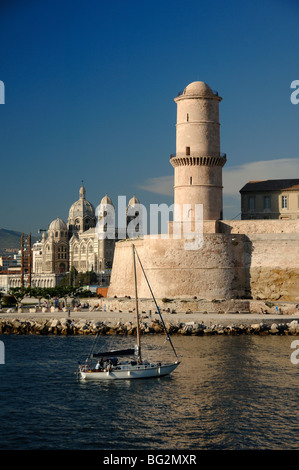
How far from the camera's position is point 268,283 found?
45.1 metres

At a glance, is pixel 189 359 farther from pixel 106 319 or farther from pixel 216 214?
pixel 216 214

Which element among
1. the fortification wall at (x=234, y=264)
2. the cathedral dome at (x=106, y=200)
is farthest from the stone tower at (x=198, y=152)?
the cathedral dome at (x=106, y=200)

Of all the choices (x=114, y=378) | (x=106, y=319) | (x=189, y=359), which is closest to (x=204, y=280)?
(x=106, y=319)

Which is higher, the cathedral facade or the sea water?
the cathedral facade

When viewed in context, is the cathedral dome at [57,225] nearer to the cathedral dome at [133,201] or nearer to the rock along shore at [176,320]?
the cathedral dome at [133,201]

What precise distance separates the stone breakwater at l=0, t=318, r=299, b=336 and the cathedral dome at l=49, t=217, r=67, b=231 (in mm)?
100285

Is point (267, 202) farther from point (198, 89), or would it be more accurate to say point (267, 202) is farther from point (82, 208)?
point (82, 208)

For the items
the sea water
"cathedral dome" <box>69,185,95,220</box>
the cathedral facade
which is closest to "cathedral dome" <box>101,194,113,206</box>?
the cathedral facade

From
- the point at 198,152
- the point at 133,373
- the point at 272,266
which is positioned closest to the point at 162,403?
the point at 133,373

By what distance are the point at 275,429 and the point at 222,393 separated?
4.30 meters

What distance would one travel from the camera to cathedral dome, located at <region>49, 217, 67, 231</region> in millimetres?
143125

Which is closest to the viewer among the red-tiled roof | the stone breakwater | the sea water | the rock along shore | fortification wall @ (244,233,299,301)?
the sea water

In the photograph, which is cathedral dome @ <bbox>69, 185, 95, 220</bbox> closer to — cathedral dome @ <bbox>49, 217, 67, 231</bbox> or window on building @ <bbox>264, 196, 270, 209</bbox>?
cathedral dome @ <bbox>49, 217, 67, 231</bbox>

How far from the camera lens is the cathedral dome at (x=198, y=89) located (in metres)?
48.0
